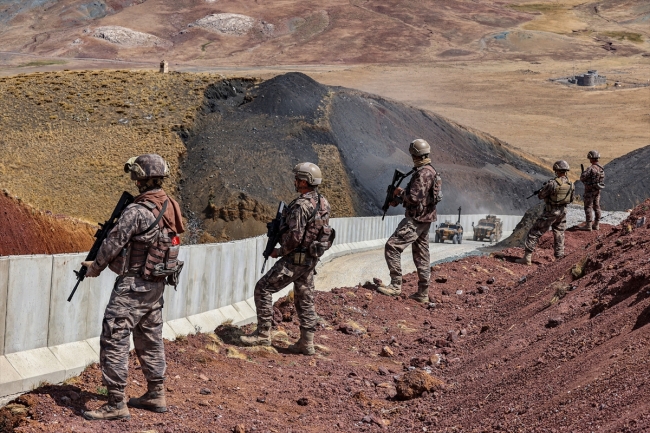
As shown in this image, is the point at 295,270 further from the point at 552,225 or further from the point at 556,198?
the point at 552,225

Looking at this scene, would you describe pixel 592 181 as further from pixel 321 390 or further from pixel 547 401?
pixel 547 401

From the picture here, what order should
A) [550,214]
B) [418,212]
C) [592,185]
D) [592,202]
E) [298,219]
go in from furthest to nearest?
[592,202]
[592,185]
[550,214]
[418,212]
[298,219]

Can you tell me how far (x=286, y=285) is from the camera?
36.7 feet

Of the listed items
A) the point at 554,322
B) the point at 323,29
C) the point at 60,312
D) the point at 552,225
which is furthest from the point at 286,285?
the point at 323,29

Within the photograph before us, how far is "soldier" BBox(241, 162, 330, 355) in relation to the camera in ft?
35.8

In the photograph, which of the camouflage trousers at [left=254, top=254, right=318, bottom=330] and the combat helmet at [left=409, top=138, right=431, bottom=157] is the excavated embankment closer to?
the camouflage trousers at [left=254, top=254, right=318, bottom=330]

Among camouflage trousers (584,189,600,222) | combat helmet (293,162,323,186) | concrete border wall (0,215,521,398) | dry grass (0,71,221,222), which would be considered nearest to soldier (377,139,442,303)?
concrete border wall (0,215,521,398)

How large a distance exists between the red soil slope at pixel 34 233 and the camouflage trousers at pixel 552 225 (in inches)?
416

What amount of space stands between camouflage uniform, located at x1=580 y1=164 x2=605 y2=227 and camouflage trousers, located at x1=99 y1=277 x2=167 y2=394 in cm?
1852

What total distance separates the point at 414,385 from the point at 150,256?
3.54 metres

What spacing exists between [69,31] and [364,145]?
89178 millimetres

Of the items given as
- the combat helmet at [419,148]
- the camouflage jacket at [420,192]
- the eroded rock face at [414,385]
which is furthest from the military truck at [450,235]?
the eroded rock face at [414,385]

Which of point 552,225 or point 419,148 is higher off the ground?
point 419,148

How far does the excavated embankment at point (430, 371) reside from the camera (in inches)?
291
